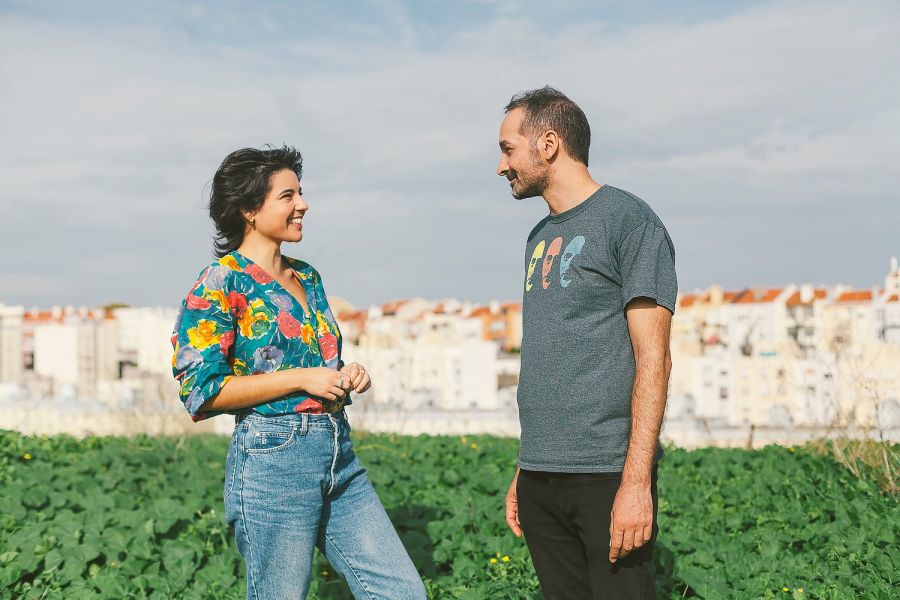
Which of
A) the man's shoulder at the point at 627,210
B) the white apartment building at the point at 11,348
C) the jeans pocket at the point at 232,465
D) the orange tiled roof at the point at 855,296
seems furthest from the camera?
the white apartment building at the point at 11,348

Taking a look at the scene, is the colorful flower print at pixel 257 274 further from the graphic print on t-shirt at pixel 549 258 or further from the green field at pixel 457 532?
the green field at pixel 457 532

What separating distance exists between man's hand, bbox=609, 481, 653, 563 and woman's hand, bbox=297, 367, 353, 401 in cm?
94

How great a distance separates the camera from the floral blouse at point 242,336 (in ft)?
9.97

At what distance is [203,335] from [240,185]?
0.56 m

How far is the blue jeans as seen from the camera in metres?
3.08

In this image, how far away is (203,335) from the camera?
3061mm

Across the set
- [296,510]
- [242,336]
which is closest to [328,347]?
[242,336]

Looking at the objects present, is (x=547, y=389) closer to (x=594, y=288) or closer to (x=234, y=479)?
(x=594, y=288)

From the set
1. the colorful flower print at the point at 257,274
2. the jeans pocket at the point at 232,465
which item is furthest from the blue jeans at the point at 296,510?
the colorful flower print at the point at 257,274

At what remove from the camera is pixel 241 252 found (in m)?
3.35

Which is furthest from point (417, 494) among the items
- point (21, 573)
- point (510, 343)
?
point (510, 343)

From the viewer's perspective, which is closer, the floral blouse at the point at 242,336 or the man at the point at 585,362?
the man at the point at 585,362

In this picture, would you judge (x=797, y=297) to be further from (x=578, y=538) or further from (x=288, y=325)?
(x=288, y=325)

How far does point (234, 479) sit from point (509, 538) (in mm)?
2660
